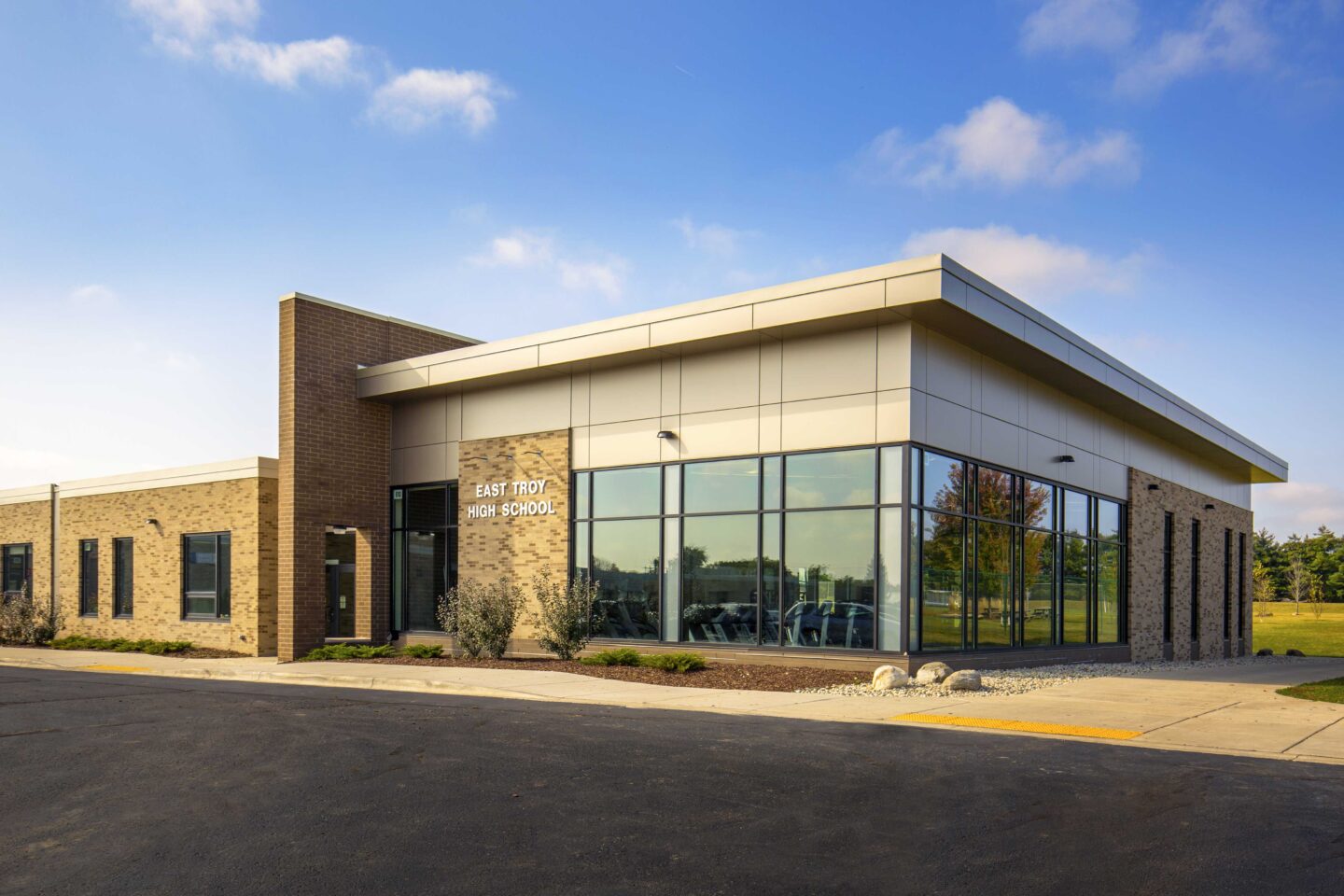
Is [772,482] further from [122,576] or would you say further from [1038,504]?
[122,576]

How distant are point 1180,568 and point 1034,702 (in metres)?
17.9

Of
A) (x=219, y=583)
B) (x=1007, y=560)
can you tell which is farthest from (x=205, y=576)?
(x=1007, y=560)

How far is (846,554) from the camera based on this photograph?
18500mm

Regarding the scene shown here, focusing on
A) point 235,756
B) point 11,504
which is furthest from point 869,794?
point 11,504

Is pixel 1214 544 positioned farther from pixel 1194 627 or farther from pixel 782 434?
pixel 782 434

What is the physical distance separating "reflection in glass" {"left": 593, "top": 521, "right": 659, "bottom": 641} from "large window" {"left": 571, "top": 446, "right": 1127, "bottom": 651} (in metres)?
0.03

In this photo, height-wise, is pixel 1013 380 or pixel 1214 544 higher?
pixel 1013 380

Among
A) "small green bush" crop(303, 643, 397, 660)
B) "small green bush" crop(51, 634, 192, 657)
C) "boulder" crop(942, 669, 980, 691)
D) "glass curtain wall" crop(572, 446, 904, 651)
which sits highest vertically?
"glass curtain wall" crop(572, 446, 904, 651)

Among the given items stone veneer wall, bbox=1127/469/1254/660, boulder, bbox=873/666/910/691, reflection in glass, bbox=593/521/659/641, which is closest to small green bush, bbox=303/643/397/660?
reflection in glass, bbox=593/521/659/641

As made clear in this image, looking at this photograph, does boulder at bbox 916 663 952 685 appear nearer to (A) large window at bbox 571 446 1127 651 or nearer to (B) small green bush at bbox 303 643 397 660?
(A) large window at bbox 571 446 1127 651

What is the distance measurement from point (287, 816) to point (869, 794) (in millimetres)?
4176

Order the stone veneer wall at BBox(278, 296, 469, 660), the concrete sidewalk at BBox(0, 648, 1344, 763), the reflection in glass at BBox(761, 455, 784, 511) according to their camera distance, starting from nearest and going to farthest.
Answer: the concrete sidewalk at BBox(0, 648, 1344, 763) → the reflection in glass at BBox(761, 455, 784, 511) → the stone veneer wall at BBox(278, 296, 469, 660)

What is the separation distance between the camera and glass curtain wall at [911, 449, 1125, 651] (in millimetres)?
18703

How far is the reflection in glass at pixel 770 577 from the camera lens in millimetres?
19203
